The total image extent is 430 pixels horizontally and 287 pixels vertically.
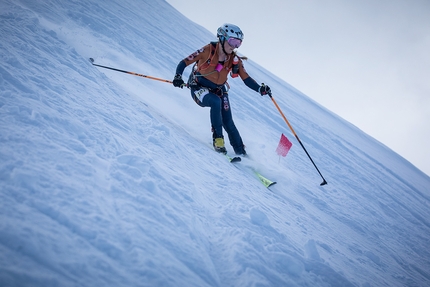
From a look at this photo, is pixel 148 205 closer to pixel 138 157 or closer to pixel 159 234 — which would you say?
pixel 159 234

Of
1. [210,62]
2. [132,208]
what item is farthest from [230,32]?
[132,208]

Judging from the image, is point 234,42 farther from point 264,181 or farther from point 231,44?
point 264,181

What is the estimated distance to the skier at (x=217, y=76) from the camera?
13.6 feet

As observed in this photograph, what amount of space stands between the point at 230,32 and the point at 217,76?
2.61ft

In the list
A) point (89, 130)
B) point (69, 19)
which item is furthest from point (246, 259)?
point (69, 19)

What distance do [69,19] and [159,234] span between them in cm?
803

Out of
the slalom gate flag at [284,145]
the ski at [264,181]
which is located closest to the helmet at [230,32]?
the slalom gate flag at [284,145]

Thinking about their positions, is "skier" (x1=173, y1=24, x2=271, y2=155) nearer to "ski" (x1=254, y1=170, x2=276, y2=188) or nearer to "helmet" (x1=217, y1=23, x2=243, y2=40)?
"helmet" (x1=217, y1=23, x2=243, y2=40)

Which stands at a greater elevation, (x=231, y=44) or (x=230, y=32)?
(x=230, y=32)

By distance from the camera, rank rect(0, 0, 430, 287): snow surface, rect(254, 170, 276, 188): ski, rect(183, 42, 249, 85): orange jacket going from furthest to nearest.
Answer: rect(183, 42, 249, 85): orange jacket
rect(254, 170, 276, 188): ski
rect(0, 0, 430, 287): snow surface

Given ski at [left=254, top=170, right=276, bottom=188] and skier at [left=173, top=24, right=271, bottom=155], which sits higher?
skier at [left=173, top=24, right=271, bottom=155]

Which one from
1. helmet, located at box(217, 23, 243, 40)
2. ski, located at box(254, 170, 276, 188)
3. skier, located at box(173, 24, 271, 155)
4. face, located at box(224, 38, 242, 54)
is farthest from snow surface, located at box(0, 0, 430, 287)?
helmet, located at box(217, 23, 243, 40)

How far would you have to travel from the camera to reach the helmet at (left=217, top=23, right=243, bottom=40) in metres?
4.08

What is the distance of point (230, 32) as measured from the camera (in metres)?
4.09
